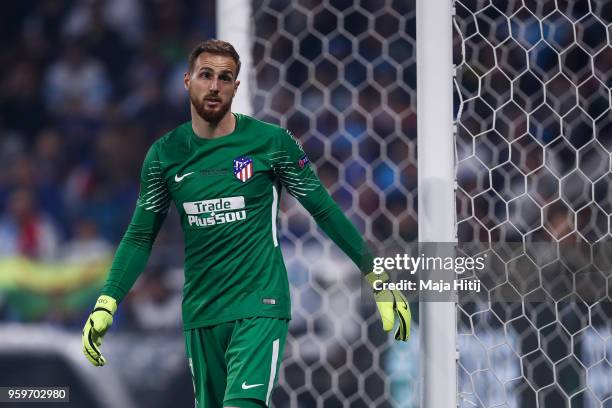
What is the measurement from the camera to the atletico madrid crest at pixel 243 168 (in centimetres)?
191

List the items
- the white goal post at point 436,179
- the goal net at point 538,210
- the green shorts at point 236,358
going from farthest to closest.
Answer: the goal net at point 538,210 → the white goal post at point 436,179 → the green shorts at point 236,358

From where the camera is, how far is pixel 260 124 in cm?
199

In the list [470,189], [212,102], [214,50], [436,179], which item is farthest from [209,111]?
[470,189]

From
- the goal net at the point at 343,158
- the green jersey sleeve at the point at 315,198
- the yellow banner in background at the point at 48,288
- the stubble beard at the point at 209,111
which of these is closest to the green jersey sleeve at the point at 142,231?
the stubble beard at the point at 209,111

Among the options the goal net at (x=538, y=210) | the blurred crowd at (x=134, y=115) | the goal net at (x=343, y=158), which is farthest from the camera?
the blurred crowd at (x=134, y=115)

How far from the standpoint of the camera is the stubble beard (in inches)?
75.0

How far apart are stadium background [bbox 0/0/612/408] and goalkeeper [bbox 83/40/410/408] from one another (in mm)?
1053

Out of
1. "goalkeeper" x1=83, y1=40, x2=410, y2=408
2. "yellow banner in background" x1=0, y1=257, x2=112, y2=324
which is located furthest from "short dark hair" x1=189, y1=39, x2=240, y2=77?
"yellow banner in background" x1=0, y1=257, x2=112, y2=324

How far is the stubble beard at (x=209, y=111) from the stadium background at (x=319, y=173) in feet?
3.54

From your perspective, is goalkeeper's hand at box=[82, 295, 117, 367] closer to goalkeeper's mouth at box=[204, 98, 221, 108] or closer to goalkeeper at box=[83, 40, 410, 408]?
goalkeeper at box=[83, 40, 410, 408]

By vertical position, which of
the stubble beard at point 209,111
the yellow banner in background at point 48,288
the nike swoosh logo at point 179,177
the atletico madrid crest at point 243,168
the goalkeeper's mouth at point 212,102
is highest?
the goalkeeper's mouth at point 212,102

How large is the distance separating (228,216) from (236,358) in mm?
291

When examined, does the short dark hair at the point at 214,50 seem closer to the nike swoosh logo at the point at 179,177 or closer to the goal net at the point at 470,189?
the nike swoosh logo at the point at 179,177

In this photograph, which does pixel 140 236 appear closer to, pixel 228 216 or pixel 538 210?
pixel 228 216
